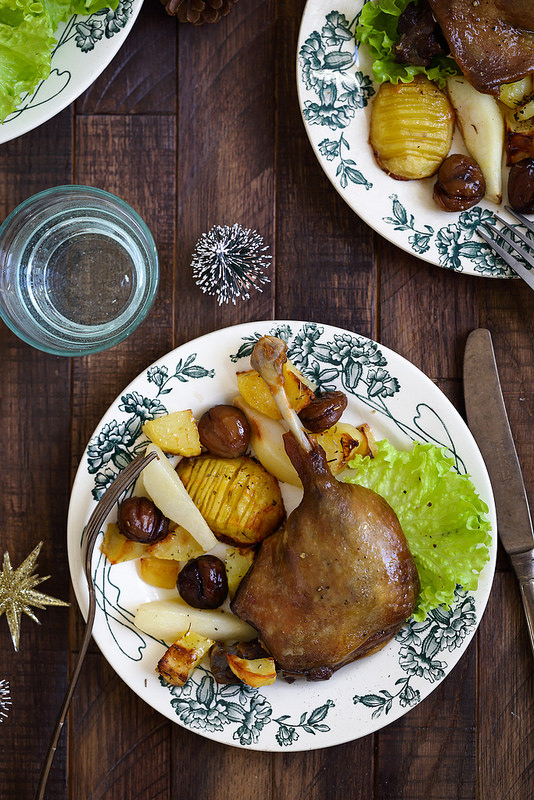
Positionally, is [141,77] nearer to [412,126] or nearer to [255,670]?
[412,126]

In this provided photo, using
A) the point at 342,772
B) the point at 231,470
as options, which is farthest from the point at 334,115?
the point at 342,772

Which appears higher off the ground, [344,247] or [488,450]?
[344,247]

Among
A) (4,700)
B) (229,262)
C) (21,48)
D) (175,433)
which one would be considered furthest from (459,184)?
(4,700)

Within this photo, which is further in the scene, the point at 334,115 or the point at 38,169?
the point at 38,169

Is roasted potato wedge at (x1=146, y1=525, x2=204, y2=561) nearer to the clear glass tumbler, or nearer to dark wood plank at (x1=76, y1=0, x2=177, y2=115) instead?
the clear glass tumbler

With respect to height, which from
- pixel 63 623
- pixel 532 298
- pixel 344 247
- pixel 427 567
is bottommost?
pixel 63 623

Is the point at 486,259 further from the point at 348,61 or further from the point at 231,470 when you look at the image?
the point at 231,470
